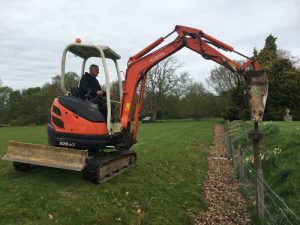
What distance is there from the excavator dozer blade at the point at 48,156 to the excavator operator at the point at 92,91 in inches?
63.1

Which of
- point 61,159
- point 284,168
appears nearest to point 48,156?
point 61,159

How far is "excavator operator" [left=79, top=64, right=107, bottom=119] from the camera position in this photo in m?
9.36

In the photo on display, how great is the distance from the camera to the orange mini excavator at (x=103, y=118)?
8.05 metres

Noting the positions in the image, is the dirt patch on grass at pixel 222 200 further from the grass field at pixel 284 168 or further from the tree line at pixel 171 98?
the tree line at pixel 171 98

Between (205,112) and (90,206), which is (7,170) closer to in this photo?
(90,206)

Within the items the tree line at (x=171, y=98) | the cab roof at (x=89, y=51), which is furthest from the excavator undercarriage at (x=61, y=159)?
the tree line at (x=171, y=98)

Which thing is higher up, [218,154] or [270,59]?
[270,59]

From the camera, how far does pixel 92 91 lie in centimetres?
946

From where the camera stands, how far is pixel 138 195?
8.55 m

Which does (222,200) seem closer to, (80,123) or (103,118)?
(103,118)

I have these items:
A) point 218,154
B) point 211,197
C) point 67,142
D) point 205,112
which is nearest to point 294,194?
point 211,197

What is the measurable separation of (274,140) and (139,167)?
624 cm

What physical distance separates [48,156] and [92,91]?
202 centimetres

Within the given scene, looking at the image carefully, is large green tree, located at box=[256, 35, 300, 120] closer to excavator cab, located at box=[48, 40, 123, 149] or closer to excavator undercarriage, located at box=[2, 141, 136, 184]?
excavator cab, located at box=[48, 40, 123, 149]
